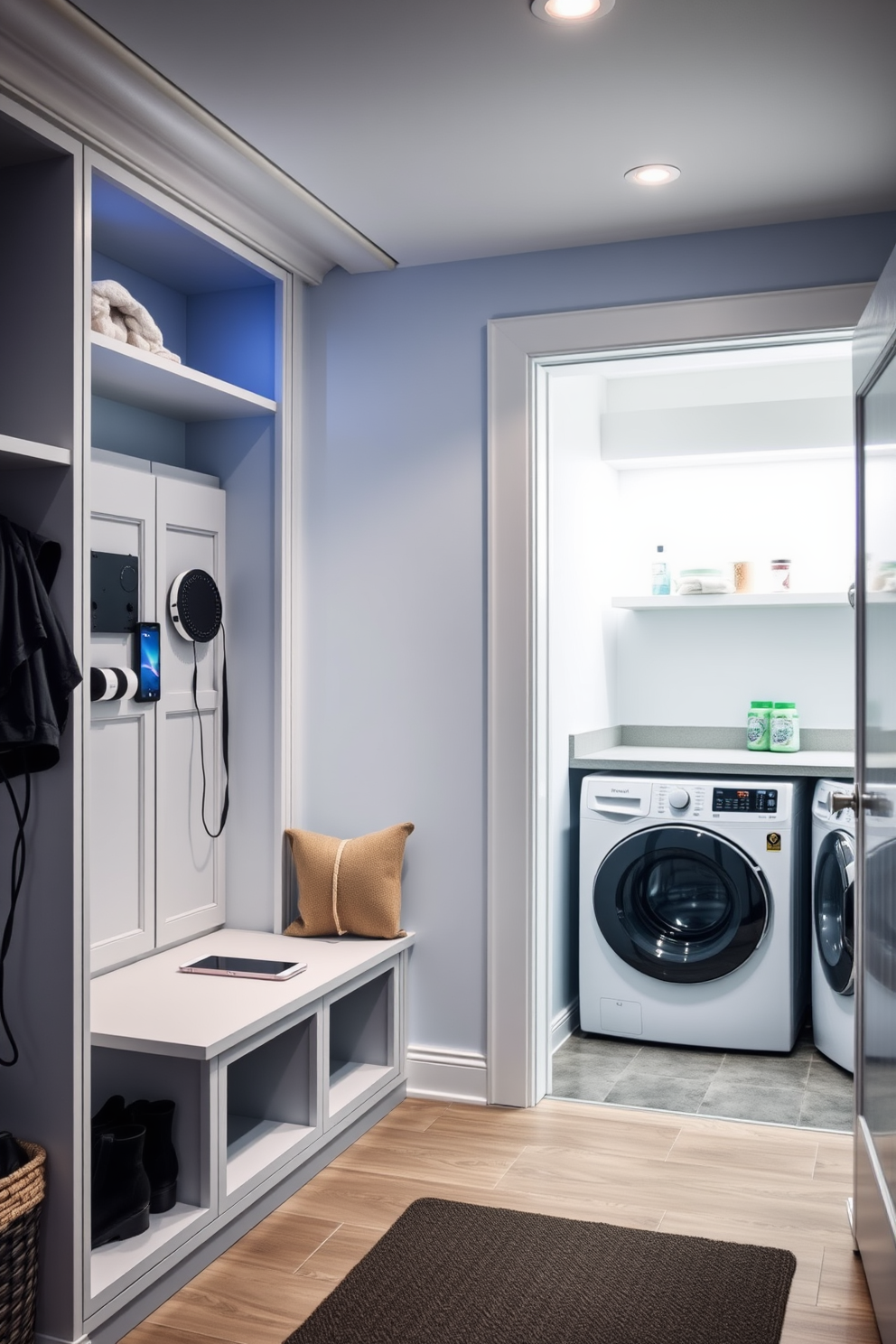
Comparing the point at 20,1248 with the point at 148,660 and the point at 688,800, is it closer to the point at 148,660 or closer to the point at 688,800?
the point at 148,660

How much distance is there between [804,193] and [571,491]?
4.57 ft

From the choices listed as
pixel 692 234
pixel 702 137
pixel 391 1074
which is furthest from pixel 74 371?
pixel 391 1074

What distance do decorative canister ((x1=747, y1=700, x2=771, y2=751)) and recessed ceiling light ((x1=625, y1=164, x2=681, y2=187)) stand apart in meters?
2.16

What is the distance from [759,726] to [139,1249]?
2.87 metres

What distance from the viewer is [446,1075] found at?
3291mm

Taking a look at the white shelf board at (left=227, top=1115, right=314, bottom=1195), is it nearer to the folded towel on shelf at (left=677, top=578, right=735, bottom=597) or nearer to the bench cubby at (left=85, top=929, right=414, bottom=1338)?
the bench cubby at (left=85, top=929, right=414, bottom=1338)

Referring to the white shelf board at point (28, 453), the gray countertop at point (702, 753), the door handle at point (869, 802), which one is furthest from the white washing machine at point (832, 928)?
the white shelf board at point (28, 453)

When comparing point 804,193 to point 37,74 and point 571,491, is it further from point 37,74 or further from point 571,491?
point 37,74

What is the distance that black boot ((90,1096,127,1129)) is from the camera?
93.1 inches

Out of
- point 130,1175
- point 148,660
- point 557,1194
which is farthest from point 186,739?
point 557,1194

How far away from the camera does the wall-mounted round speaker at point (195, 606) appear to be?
9.96ft

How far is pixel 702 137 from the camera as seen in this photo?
8.09ft

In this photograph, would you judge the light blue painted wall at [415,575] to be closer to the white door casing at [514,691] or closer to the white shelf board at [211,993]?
the white door casing at [514,691]

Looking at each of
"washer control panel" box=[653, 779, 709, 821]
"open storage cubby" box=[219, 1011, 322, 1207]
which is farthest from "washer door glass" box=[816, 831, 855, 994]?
"open storage cubby" box=[219, 1011, 322, 1207]
